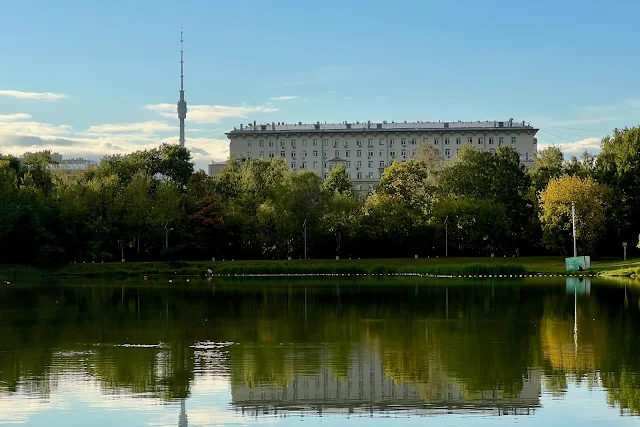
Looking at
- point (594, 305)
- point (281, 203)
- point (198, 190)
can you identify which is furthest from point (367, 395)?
point (198, 190)

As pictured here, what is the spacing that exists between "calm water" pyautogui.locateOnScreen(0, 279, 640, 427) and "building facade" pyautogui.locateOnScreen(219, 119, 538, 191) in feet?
472

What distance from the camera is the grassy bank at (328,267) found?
83812 mm

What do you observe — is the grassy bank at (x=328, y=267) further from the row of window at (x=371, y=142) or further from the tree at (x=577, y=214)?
the row of window at (x=371, y=142)

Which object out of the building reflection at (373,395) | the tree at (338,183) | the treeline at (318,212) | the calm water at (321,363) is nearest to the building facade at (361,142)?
the tree at (338,183)

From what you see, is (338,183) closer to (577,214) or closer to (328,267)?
(328,267)

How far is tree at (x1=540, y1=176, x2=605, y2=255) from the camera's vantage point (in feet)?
309

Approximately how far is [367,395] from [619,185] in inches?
3366

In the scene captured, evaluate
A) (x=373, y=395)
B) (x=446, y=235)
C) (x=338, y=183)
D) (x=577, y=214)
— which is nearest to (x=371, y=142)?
(x=338, y=183)

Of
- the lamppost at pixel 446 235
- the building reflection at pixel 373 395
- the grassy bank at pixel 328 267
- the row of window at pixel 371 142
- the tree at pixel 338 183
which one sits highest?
the row of window at pixel 371 142

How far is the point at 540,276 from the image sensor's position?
81.7 m

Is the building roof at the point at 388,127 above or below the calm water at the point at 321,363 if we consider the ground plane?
above

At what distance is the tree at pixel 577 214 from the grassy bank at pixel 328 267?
7.18 ft

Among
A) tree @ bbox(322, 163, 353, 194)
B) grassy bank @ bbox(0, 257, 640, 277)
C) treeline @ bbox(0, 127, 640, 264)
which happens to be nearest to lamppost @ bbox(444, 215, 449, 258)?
treeline @ bbox(0, 127, 640, 264)

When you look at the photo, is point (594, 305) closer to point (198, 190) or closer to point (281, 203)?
point (281, 203)
